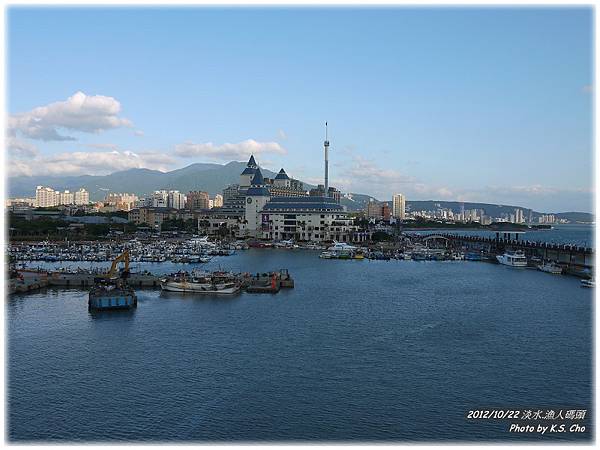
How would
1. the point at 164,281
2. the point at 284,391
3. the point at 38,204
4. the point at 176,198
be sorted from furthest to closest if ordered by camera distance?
the point at 176,198 < the point at 38,204 < the point at 164,281 < the point at 284,391

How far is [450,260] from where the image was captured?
17.9 meters

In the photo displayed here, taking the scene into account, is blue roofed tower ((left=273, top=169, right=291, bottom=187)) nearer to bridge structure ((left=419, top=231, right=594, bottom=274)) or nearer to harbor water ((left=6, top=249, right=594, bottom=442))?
bridge structure ((left=419, top=231, right=594, bottom=274))

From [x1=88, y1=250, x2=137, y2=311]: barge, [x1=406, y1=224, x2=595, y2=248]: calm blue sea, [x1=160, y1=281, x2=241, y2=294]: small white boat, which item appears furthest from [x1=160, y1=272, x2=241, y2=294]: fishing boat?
[x1=406, y1=224, x2=595, y2=248]: calm blue sea

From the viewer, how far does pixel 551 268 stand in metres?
14.2

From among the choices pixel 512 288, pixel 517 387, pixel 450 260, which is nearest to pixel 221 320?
pixel 517 387

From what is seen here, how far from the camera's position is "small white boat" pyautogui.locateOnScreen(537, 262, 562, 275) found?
14.0 meters

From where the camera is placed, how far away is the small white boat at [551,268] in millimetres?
14016

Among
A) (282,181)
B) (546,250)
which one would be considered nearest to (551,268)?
(546,250)

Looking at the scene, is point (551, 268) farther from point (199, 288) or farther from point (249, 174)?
point (249, 174)

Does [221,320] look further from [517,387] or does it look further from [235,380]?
[517,387]

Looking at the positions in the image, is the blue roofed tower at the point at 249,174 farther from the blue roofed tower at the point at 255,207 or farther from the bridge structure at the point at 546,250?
the bridge structure at the point at 546,250

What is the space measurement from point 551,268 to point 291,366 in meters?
10.6

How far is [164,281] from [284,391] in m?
5.82

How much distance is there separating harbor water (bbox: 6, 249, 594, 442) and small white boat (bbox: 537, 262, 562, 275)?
14.9 feet
